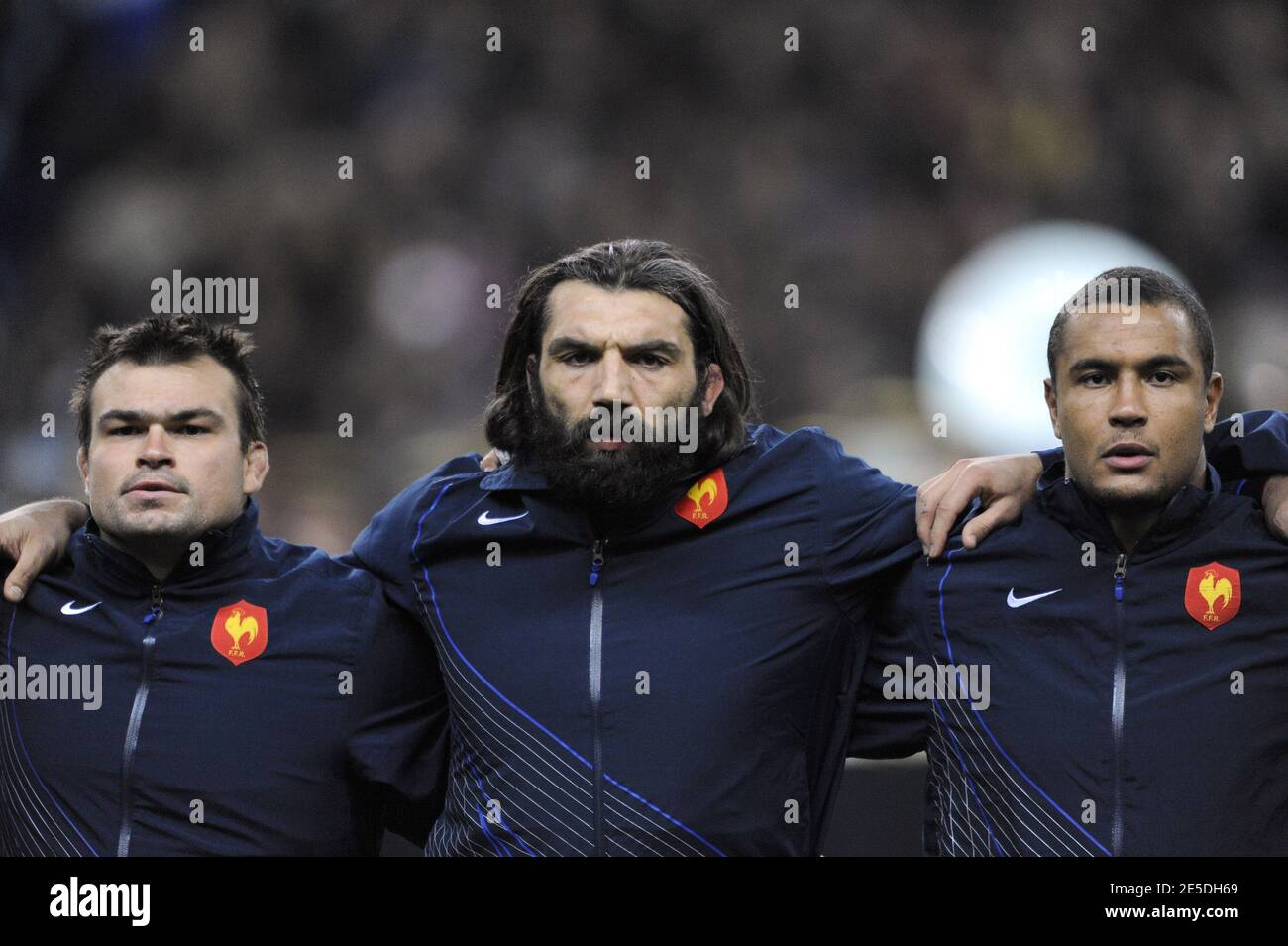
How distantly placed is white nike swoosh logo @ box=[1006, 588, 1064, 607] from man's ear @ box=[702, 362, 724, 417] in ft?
2.53

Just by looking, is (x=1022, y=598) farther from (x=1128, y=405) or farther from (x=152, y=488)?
Answer: (x=152, y=488)

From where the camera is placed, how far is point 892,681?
11.5 feet

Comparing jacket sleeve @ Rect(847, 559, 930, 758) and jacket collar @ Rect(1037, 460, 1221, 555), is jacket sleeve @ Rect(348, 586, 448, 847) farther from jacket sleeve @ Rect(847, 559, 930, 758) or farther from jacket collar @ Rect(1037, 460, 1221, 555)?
jacket collar @ Rect(1037, 460, 1221, 555)

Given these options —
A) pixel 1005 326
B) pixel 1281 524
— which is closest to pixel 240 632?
pixel 1281 524

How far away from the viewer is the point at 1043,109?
29.3 ft

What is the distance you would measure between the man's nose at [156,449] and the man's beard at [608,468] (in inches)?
31.6

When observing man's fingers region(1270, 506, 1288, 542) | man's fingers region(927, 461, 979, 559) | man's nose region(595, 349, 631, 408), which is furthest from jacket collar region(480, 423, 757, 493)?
man's fingers region(1270, 506, 1288, 542)

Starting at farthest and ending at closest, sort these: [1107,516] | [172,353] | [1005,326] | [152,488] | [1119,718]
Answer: [1005,326]
[172,353]
[152,488]
[1107,516]
[1119,718]

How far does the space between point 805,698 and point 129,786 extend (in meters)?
1.42

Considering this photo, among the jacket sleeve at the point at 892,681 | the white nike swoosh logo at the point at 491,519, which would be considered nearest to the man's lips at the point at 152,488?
the white nike swoosh logo at the point at 491,519

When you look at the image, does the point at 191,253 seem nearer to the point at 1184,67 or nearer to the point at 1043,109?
the point at 1043,109

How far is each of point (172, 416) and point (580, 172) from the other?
210 inches

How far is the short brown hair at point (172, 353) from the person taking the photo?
3689 millimetres

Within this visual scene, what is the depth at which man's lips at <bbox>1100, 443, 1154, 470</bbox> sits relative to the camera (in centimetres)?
326
